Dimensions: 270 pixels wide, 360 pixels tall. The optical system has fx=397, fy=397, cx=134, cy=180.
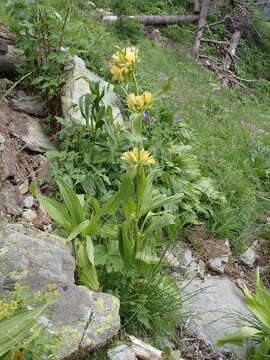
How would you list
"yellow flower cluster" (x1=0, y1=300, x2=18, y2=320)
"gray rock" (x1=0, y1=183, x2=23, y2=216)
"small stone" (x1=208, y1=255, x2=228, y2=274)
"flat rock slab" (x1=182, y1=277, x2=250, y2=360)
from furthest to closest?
1. "small stone" (x1=208, y1=255, x2=228, y2=274)
2. "gray rock" (x1=0, y1=183, x2=23, y2=216)
3. "flat rock slab" (x1=182, y1=277, x2=250, y2=360)
4. "yellow flower cluster" (x1=0, y1=300, x2=18, y2=320)

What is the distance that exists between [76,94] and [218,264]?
2415 mm

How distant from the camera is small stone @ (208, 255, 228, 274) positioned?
3.81m

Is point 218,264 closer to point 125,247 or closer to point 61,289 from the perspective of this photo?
point 125,247

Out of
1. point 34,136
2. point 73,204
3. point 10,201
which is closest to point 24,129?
point 34,136

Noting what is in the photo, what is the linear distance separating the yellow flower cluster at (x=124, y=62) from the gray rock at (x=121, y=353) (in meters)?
1.78

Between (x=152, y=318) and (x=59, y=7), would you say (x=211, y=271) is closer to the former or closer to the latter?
(x=152, y=318)

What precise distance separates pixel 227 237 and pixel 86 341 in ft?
8.40

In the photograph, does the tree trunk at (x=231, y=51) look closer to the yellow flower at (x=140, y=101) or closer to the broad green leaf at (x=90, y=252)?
the yellow flower at (x=140, y=101)

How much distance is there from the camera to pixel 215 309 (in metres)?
3.14

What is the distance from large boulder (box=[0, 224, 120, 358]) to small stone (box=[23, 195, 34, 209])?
866 mm

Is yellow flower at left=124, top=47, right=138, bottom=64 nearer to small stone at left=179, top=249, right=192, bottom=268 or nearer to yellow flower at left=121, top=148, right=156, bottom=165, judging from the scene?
yellow flower at left=121, top=148, right=156, bottom=165

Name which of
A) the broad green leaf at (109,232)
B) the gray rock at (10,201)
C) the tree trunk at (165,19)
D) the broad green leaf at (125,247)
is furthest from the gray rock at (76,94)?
the tree trunk at (165,19)

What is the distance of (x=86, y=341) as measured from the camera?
2.00 m

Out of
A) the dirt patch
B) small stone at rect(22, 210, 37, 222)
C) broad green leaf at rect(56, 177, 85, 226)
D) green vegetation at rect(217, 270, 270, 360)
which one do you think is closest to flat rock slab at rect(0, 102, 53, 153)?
small stone at rect(22, 210, 37, 222)
